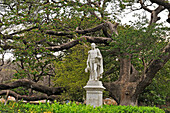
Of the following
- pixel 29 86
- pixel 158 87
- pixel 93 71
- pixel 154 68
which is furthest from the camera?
pixel 158 87

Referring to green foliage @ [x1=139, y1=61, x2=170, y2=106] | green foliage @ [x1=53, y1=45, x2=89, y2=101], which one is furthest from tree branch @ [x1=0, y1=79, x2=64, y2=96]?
green foliage @ [x1=139, y1=61, x2=170, y2=106]

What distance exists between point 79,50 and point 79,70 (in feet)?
6.02

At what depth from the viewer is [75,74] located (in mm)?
15992

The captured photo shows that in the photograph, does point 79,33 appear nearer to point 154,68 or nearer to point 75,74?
point 75,74

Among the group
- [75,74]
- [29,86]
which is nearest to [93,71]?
[75,74]

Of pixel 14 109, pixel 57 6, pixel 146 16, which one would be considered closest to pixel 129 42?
pixel 146 16

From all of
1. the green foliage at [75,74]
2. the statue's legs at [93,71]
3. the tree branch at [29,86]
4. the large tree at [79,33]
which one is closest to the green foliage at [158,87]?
the large tree at [79,33]

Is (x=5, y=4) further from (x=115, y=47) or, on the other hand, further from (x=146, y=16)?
(x=146, y=16)

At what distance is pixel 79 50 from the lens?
56.0 feet

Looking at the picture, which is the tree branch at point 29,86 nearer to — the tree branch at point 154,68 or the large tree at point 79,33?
the large tree at point 79,33

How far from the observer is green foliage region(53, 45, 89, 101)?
619 inches

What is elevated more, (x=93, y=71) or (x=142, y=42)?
(x=142, y=42)

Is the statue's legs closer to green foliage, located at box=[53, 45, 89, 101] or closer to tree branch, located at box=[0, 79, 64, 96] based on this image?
green foliage, located at box=[53, 45, 89, 101]

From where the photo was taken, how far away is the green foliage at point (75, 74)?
15.7m
